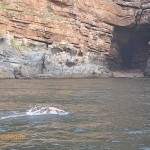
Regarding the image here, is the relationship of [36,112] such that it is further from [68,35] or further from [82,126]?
[68,35]

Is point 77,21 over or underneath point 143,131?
over

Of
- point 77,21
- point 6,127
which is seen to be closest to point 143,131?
point 6,127

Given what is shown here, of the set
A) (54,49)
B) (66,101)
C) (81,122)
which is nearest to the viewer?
(81,122)

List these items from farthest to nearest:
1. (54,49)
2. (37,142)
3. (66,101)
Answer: (54,49) → (66,101) → (37,142)

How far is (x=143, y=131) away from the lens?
1712 centimetres

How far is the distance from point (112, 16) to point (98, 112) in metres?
45.0

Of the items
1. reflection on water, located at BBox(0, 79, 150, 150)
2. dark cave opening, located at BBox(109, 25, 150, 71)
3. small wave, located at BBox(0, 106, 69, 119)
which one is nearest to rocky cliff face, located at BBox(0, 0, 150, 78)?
dark cave opening, located at BBox(109, 25, 150, 71)

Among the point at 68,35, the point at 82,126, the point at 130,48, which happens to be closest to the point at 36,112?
the point at 82,126

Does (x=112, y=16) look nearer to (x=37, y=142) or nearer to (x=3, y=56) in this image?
(x=3, y=56)

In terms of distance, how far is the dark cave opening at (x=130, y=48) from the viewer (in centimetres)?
6894

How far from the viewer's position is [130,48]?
74.3 metres

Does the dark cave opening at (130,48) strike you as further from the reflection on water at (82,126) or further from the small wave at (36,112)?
the small wave at (36,112)

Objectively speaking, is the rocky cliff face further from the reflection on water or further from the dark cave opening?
the reflection on water

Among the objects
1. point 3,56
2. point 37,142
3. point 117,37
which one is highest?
point 117,37
